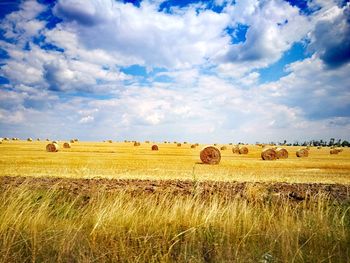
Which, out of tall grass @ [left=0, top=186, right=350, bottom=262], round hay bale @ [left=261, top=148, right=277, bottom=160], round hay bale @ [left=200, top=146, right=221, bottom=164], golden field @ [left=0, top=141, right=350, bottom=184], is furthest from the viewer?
round hay bale @ [left=261, top=148, right=277, bottom=160]

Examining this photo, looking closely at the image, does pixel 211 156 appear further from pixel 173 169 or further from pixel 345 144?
pixel 345 144

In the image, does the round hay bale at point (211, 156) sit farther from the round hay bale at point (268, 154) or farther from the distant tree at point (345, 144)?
the distant tree at point (345, 144)

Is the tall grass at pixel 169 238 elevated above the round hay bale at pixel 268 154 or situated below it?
below

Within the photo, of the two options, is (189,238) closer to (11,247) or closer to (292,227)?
(292,227)

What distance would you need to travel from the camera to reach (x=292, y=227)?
22.0 ft

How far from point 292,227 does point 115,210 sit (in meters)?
3.80

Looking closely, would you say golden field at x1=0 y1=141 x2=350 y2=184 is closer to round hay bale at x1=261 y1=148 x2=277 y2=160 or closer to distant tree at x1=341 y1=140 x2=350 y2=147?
round hay bale at x1=261 y1=148 x2=277 y2=160

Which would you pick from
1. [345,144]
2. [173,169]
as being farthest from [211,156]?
[345,144]

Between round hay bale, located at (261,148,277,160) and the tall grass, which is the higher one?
round hay bale, located at (261,148,277,160)

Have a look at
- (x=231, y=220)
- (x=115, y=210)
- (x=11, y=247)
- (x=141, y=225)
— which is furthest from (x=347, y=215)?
(x=11, y=247)

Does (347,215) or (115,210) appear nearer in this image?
(115,210)

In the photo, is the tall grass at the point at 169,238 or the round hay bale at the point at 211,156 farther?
the round hay bale at the point at 211,156

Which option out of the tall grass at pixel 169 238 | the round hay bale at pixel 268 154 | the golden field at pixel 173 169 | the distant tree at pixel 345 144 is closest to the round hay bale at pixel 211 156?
the golden field at pixel 173 169

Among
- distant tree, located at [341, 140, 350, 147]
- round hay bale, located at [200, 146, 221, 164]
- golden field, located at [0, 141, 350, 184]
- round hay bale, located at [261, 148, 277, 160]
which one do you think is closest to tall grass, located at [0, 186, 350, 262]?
golden field, located at [0, 141, 350, 184]
